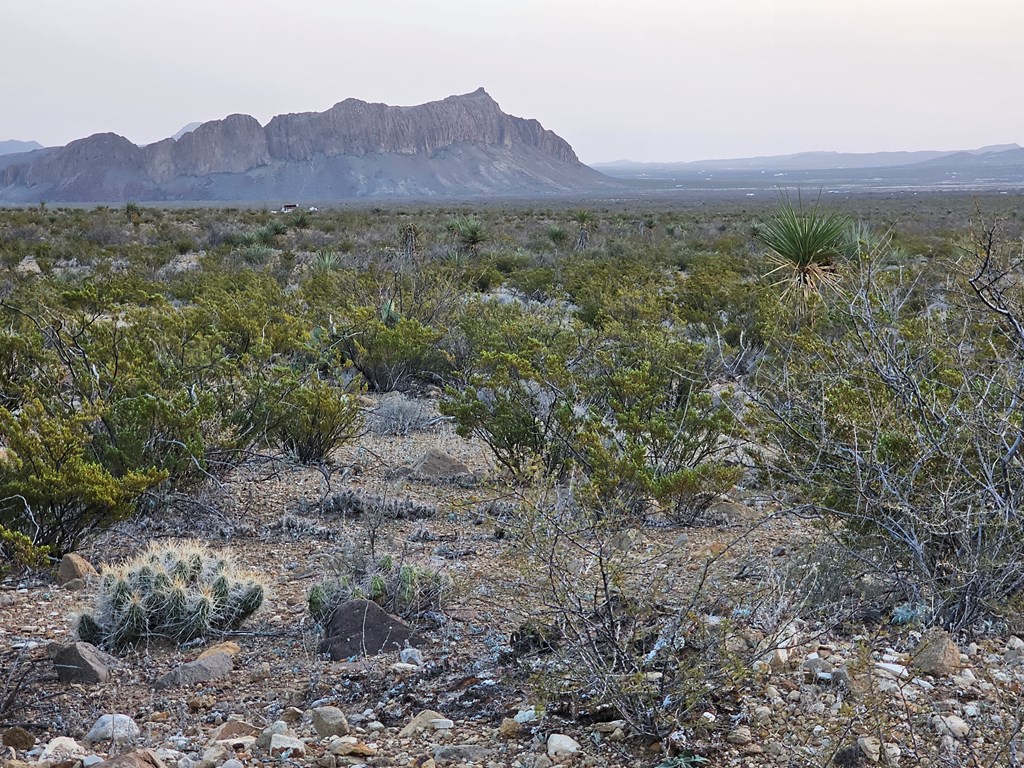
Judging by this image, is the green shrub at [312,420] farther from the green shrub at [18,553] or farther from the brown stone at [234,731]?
the brown stone at [234,731]

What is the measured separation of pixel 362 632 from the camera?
148 inches

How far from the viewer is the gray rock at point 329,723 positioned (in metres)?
3.01

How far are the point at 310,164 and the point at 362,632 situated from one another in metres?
167

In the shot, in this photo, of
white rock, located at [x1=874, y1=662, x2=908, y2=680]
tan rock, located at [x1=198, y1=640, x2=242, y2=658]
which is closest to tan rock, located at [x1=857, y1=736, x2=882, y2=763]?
white rock, located at [x1=874, y1=662, x2=908, y2=680]

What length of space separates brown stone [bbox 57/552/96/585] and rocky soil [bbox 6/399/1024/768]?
10 mm

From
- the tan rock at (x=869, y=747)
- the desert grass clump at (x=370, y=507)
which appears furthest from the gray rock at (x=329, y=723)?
the desert grass clump at (x=370, y=507)

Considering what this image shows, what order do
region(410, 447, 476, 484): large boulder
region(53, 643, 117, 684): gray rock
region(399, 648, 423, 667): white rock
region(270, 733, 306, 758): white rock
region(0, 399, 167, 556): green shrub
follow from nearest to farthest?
1. region(270, 733, 306, 758): white rock
2. region(53, 643, 117, 684): gray rock
3. region(399, 648, 423, 667): white rock
4. region(0, 399, 167, 556): green shrub
5. region(410, 447, 476, 484): large boulder

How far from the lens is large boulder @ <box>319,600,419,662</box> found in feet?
12.3

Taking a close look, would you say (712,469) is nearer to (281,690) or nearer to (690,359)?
(690,359)

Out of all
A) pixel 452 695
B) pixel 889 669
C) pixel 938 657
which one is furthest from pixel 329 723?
pixel 938 657

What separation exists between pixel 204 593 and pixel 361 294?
802 centimetres

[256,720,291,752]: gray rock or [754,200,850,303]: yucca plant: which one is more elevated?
[754,200,850,303]: yucca plant

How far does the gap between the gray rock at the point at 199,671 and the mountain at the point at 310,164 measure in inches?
5677

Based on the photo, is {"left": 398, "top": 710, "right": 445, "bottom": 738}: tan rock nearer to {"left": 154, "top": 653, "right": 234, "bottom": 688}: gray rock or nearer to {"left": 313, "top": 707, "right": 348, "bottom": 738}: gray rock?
{"left": 313, "top": 707, "right": 348, "bottom": 738}: gray rock
